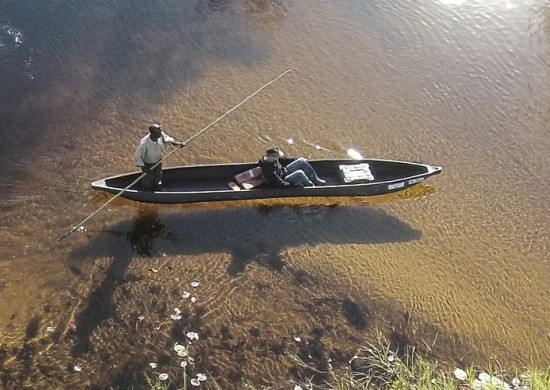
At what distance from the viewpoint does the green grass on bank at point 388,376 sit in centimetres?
883

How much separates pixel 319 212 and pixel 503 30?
32.2 ft

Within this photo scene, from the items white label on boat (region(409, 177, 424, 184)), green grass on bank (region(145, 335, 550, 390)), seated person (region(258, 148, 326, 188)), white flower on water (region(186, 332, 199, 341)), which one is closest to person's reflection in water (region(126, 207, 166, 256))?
white flower on water (region(186, 332, 199, 341))

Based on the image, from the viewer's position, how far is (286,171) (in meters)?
12.2

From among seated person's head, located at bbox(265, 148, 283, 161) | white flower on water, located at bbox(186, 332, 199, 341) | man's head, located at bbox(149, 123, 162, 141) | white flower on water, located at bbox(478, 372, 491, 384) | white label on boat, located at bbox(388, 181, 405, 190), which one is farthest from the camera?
white label on boat, located at bbox(388, 181, 405, 190)

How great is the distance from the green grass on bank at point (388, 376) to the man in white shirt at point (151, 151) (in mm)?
3926

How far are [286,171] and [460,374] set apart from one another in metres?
5.20

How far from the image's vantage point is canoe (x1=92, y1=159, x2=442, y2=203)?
11453mm

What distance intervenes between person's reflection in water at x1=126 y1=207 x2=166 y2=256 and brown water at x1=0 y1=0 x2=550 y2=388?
0.03 meters

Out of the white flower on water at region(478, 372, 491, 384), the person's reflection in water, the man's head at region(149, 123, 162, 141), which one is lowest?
the white flower on water at region(478, 372, 491, 384)

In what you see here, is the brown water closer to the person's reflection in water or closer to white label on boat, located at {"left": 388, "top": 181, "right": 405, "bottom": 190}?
the person's reflection in water

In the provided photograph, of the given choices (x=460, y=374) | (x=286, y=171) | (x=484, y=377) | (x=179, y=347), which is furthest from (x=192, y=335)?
(x=484, y=377)

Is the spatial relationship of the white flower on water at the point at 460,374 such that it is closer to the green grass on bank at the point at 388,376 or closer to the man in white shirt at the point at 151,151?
the green grass on bank at the point at 388,376

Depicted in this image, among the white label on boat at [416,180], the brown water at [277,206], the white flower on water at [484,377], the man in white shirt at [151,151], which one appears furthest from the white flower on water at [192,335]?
the white label on boat at [416,180]

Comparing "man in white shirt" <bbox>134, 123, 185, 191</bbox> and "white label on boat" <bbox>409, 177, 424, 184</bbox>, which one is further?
"white label on boat" <bbox>409, 177, 424, 184</bbox>
